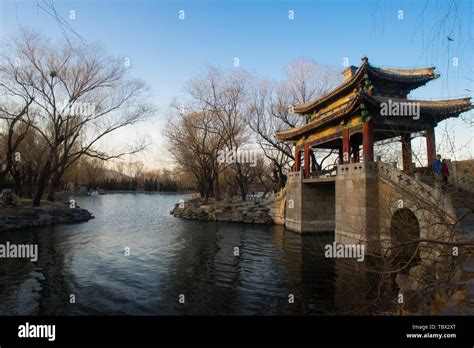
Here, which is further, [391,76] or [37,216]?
[37,216]

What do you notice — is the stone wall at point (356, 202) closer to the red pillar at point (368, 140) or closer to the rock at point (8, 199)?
the red pillar at point (368, 140)

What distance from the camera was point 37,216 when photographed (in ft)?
67.2

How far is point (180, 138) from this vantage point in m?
30.9

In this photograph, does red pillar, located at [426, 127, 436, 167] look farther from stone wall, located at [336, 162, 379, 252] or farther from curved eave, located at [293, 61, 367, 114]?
curved eave, located at [293, 61, 367, 114]

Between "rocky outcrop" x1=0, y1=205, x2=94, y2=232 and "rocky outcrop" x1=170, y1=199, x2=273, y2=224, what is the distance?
870cm

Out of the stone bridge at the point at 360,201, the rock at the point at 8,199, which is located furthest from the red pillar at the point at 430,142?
the rock at the point at 8,199

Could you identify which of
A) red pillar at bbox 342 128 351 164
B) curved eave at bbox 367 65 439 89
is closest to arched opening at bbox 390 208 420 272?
red pillar at bbox 342 128 351 164

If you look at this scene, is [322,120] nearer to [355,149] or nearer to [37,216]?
[355,149]

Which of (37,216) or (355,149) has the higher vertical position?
(355,149)

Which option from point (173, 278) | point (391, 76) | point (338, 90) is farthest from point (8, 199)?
point (391, 76)

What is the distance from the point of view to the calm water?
7270 millimetres

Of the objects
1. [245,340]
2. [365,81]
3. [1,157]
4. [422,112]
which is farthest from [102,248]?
[1,157]

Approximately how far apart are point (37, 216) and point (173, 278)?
16.3 metres

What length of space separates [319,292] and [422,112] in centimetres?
1065
